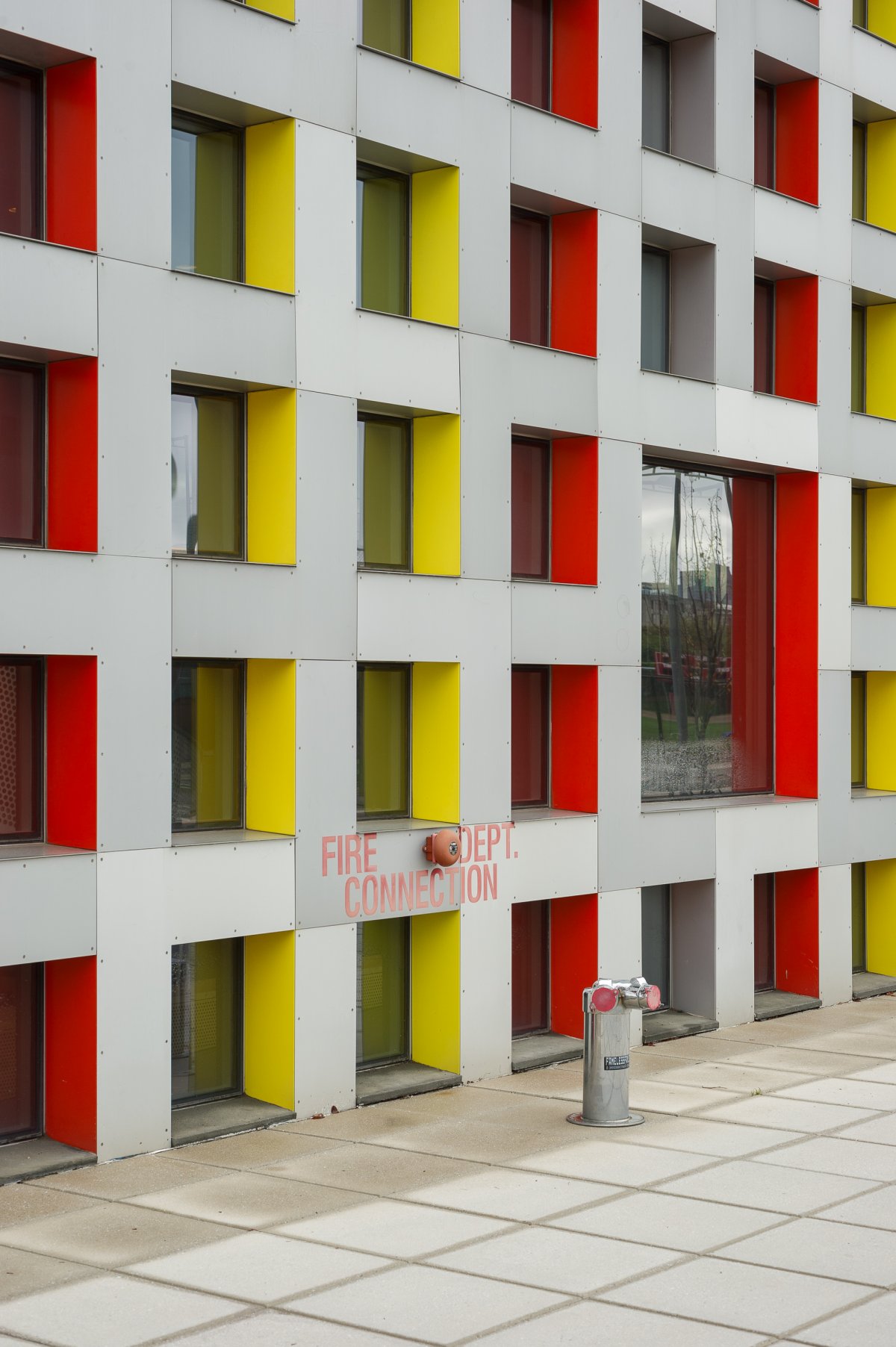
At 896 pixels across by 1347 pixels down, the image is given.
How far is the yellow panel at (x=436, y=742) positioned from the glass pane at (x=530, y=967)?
1.72 m

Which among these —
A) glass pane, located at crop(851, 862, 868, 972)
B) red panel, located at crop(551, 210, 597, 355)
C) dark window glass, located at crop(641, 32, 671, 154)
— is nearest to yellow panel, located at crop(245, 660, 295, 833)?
red panel, located at crop(551, 210, 597, 355)

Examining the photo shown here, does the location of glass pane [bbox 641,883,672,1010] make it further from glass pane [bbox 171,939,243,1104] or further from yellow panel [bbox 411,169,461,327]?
yellow panel [bbox 411,169,461,327]

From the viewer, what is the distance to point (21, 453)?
38.4 feet

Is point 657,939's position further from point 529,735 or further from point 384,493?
point 384,493

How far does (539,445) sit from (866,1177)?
7.75m

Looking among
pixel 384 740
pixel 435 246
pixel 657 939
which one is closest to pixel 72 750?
pixel 384 740

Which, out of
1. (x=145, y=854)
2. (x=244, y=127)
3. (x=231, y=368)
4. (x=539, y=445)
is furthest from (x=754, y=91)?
(x=145, y=854)

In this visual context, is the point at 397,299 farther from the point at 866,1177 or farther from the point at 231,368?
the point at 866,1177

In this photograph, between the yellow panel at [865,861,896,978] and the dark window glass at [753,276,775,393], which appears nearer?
the dark window glass at [753,276,775,393]

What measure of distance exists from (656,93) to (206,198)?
6370mm

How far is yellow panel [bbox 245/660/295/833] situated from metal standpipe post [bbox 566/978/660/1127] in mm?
2783

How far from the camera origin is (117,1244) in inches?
376

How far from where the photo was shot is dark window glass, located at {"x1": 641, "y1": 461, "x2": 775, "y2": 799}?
1706 cm

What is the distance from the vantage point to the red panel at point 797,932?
18.6m
